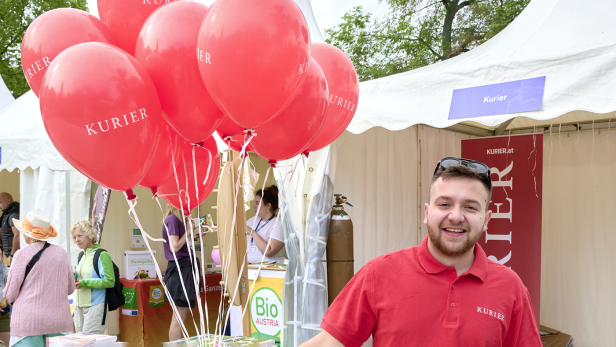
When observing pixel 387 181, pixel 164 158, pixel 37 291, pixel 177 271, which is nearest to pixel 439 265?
pixel 164 158

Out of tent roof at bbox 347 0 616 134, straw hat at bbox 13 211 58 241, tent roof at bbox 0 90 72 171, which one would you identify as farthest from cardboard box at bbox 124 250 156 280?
tent roof at bbox 347 0 616 134

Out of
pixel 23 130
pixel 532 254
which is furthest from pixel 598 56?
pixel 23 130

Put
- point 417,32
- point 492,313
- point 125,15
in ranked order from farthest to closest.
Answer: point 417,32 → point 125,15 → point 492,313

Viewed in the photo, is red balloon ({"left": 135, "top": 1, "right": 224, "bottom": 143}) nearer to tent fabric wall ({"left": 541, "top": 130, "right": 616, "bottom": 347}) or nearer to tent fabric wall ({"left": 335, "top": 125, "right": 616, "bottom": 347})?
tent fabric wall ({"left": 335, "top": 125, "right": 616, "bottom": 347})

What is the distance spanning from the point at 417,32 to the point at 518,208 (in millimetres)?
15324

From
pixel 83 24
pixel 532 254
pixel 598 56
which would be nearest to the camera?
pixel 83 24

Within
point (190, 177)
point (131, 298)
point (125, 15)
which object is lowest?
point (131, 298)

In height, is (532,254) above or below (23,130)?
below

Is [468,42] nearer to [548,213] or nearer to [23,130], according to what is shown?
[548,213]

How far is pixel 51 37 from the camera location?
2178 millimetres

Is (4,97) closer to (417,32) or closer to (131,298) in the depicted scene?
(131,298)

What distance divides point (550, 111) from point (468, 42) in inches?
607

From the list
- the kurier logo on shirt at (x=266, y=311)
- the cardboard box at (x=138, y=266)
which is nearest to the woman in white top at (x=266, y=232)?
the kurier logo on shirt at (x=266, y=311)

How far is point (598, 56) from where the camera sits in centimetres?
307
